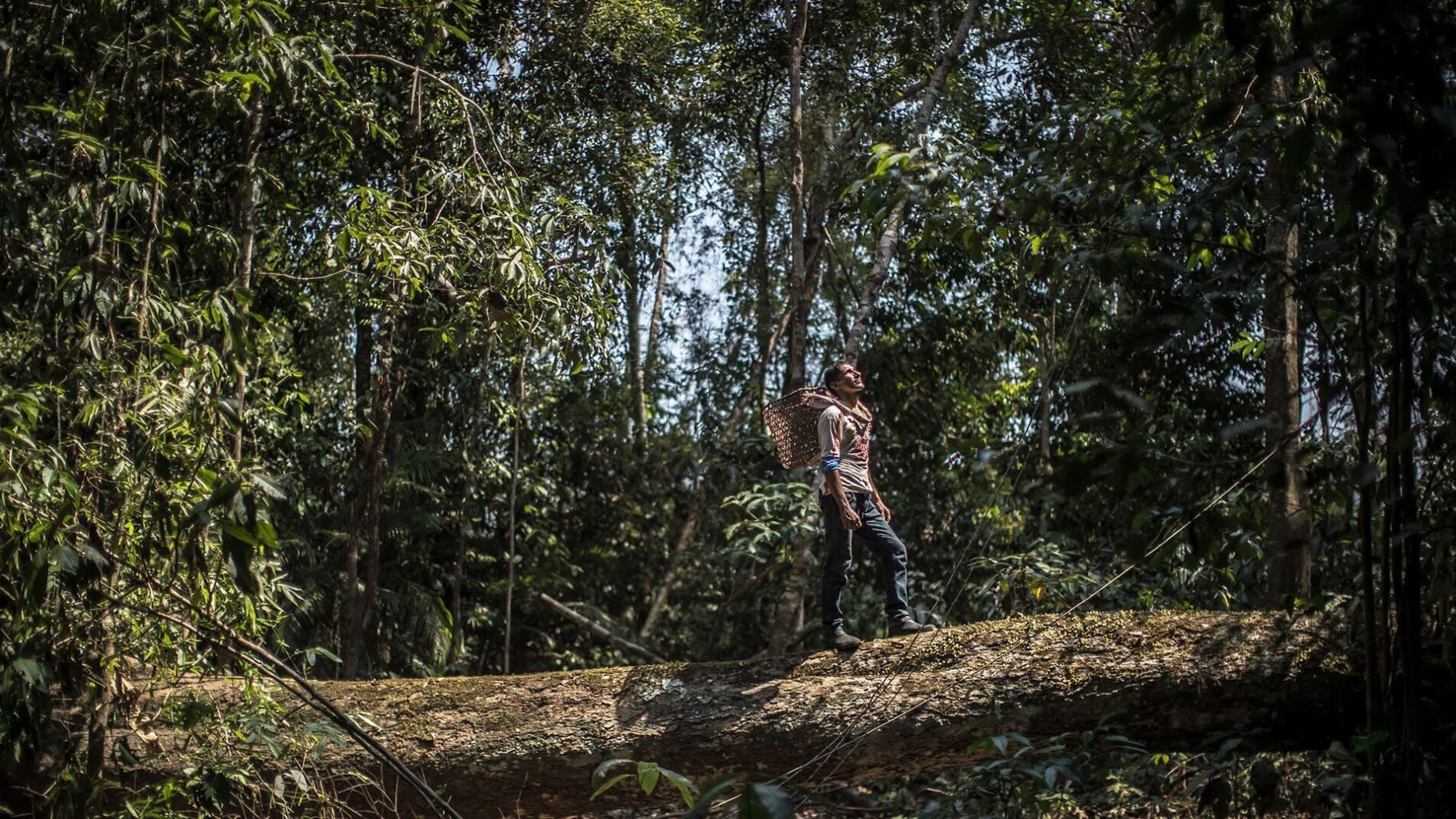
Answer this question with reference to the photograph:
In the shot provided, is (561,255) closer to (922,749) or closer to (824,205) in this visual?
(922,749)

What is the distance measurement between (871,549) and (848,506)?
0.26 m

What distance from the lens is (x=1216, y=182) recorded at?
4.04 metres

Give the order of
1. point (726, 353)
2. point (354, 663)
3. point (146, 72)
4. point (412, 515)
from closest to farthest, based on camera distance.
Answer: point (146, 72)
point (354, 663)
point (412, 515)
point (726, 353)

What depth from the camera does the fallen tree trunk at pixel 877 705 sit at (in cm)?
438

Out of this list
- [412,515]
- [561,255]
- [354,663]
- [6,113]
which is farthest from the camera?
[412,515]

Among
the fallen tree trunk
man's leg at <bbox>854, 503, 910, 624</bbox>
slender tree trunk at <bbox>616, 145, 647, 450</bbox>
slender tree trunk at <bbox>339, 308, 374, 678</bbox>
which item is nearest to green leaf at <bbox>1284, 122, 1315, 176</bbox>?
the fallen tree trunk

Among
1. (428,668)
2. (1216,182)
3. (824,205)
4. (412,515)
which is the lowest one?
(428,668)

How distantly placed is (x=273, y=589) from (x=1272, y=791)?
3841mm

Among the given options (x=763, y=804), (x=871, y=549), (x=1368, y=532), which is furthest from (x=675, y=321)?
(x=763, y=804)

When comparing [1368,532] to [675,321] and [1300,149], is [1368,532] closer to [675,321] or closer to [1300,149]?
[1300,149]

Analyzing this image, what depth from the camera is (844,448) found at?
5715mm

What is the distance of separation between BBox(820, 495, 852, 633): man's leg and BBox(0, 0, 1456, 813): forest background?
0.67 meters

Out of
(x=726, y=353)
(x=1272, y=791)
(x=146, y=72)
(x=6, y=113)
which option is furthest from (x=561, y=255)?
(x=726, y=353)

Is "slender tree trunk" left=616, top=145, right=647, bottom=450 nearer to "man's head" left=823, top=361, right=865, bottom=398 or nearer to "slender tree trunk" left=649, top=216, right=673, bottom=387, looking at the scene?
"slender tree trunk" left=649, top=216, right=673, bottom=387
